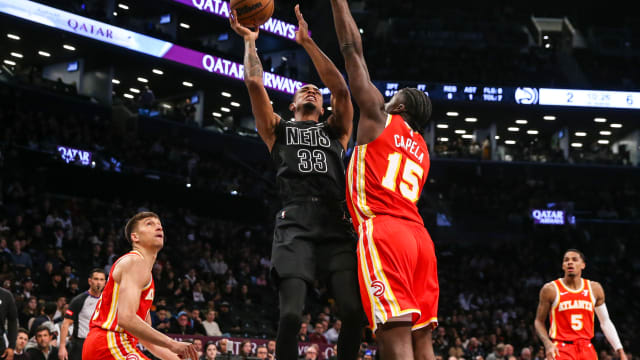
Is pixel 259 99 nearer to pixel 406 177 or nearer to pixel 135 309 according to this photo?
pixel 406 177

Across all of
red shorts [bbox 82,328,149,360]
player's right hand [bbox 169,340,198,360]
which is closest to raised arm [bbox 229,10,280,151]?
player's right hand [bbox 169,340,198,360]

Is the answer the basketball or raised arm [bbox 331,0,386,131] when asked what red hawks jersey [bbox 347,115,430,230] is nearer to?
raised arm [bbox 331,0,386,131]

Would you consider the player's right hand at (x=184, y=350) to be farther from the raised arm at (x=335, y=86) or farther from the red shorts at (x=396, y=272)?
the raised arm at (x=335, y=86)

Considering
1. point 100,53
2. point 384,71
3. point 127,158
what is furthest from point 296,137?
point 384,71

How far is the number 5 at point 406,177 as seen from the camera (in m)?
5.03

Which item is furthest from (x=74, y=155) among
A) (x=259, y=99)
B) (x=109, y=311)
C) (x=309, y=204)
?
(x=309, y=204)

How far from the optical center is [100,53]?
30.5 meters

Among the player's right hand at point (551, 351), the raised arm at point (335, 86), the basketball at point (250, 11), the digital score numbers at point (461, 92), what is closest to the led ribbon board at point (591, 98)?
the digital score numbers at point (461, 92)

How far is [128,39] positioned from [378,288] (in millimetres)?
26383

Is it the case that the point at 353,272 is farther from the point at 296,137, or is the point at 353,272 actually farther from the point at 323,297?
the point at 323,297

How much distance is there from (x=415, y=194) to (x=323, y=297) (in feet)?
61.6

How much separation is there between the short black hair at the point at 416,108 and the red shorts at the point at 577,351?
14.6 feet

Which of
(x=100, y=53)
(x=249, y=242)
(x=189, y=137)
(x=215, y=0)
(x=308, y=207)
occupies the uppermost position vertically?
(x=215, y=0)

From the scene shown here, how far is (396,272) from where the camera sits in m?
4.70
